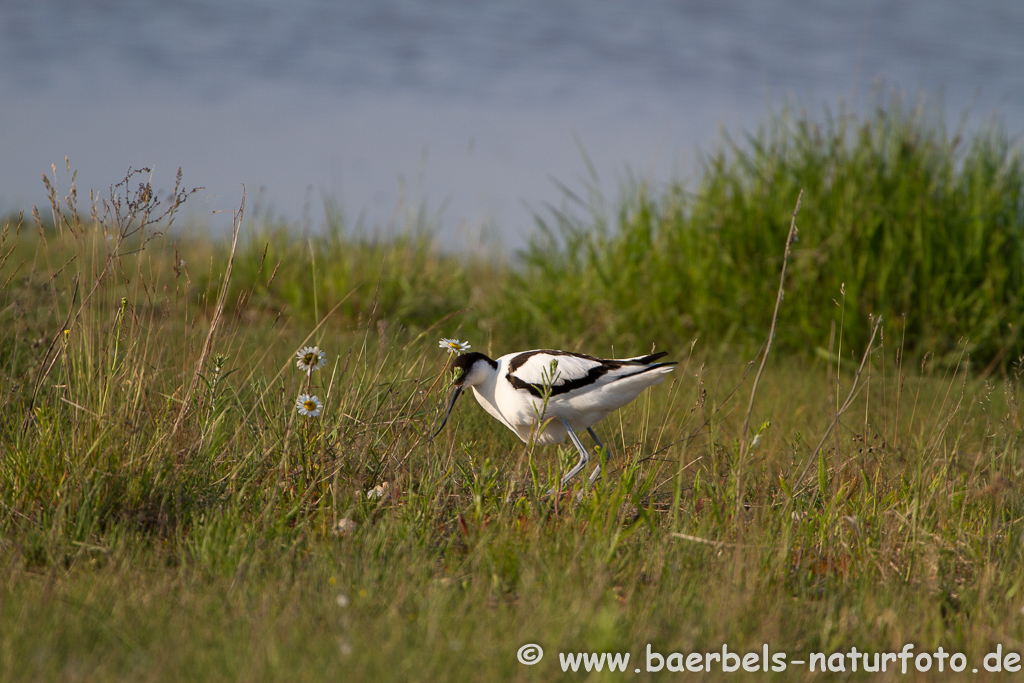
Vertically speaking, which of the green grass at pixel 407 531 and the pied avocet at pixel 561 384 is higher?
the pied avocet at pixel 561 384

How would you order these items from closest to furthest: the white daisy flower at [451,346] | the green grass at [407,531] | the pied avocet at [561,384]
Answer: the green grass at [407,531] → the pied avocet at [561,384] → the white daisy flower at [451,346]

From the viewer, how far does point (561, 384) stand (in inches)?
146

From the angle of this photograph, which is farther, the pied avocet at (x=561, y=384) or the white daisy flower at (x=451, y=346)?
the white daisy flower at (x=451, y=346)

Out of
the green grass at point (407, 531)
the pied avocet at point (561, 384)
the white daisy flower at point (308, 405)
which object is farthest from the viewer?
the pied avocet at point (561, 384)

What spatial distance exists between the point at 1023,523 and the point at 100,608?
142 inches

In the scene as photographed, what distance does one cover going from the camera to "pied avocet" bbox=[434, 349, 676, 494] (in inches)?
Result: 145

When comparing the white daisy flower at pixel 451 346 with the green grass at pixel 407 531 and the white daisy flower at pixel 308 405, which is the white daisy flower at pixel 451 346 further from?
the white daisy flower at pixel 308 405

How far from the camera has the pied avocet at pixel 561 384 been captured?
3680mm

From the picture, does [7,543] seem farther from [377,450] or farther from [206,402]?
[377,450]

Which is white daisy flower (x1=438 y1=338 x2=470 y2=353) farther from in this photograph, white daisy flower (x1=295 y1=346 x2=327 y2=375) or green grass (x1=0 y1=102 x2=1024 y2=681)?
white daisy flower (x1=295 y1=346 x2=327 y2=375)

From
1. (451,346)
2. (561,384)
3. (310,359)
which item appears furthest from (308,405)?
(561,384)

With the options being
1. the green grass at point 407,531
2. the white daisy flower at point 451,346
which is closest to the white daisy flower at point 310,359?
the green grass at point 407,531

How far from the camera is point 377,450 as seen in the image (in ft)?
12.8

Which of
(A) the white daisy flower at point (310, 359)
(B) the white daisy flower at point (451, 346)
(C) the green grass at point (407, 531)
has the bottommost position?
(C) the green grass at point (407, 531)
